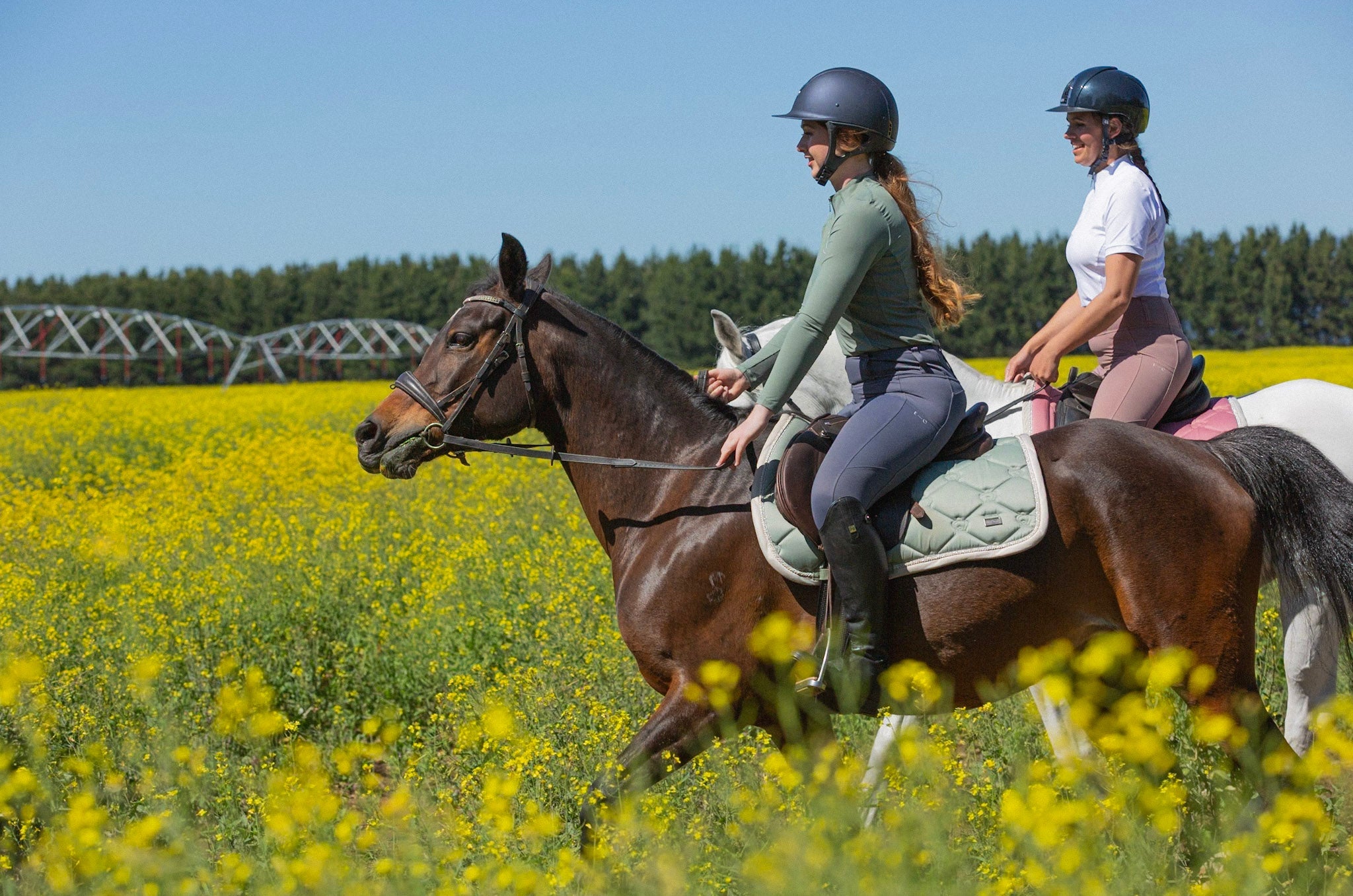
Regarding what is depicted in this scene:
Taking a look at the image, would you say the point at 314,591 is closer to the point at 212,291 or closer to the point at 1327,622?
the point at 1327,622

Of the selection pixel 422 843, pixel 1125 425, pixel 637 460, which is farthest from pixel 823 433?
pixel 422 843

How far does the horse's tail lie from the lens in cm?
378

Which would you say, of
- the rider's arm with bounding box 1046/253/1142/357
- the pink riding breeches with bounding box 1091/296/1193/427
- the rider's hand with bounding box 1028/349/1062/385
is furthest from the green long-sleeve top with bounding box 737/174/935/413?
the pink riding breeches with bounding box 1091/296/1193/427

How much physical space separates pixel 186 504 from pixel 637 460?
809 cm

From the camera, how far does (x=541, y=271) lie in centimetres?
421

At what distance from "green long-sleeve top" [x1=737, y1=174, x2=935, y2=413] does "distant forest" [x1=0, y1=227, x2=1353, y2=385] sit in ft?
135

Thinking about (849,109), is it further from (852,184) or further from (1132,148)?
(1132,148)

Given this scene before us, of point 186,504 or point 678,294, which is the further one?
point 678,294

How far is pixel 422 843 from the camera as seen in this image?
3.14 m

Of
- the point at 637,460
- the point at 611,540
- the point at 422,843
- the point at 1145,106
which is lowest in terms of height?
the point at 422,843

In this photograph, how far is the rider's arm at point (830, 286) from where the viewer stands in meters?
3.48

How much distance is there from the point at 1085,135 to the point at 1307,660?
2256mm

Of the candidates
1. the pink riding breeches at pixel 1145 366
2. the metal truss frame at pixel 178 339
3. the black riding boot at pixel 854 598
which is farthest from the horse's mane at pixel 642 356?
the metal truss frame at pixel 178 339

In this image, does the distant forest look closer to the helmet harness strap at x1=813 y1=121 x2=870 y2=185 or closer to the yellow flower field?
the yellow flower field
